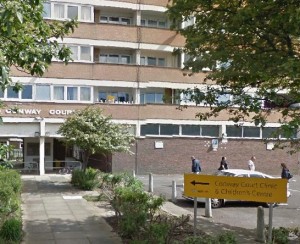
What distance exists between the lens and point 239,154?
28297 mm

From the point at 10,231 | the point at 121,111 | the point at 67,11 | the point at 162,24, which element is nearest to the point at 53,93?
the point at 121,111

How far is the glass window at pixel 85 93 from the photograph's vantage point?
83.8 ft

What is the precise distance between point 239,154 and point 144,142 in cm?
733

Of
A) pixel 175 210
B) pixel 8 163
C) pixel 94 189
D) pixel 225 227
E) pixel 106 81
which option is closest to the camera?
pixel 8 163

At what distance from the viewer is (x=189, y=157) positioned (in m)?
27.2

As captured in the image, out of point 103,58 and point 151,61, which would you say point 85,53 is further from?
point 151,61

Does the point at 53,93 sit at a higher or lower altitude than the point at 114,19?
lower

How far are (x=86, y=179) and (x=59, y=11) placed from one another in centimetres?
1360

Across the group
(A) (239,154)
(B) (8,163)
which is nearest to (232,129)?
(A) (239,154)

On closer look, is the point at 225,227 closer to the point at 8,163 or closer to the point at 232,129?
the point at 8,163

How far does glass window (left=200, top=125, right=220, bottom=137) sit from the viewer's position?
27656 mm

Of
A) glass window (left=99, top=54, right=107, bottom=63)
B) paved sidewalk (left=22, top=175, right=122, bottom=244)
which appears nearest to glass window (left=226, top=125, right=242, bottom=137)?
glass window (left=99, top=54, right=107, bottom=63)

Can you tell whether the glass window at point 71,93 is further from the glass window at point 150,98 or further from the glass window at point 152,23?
the glass window at point 152,23

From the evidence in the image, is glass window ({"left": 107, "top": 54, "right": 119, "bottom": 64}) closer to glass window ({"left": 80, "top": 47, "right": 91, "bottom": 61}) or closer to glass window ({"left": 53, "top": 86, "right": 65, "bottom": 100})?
glass window ({"left": 80, "top": 47, "right": 91, "bottom": 61})
